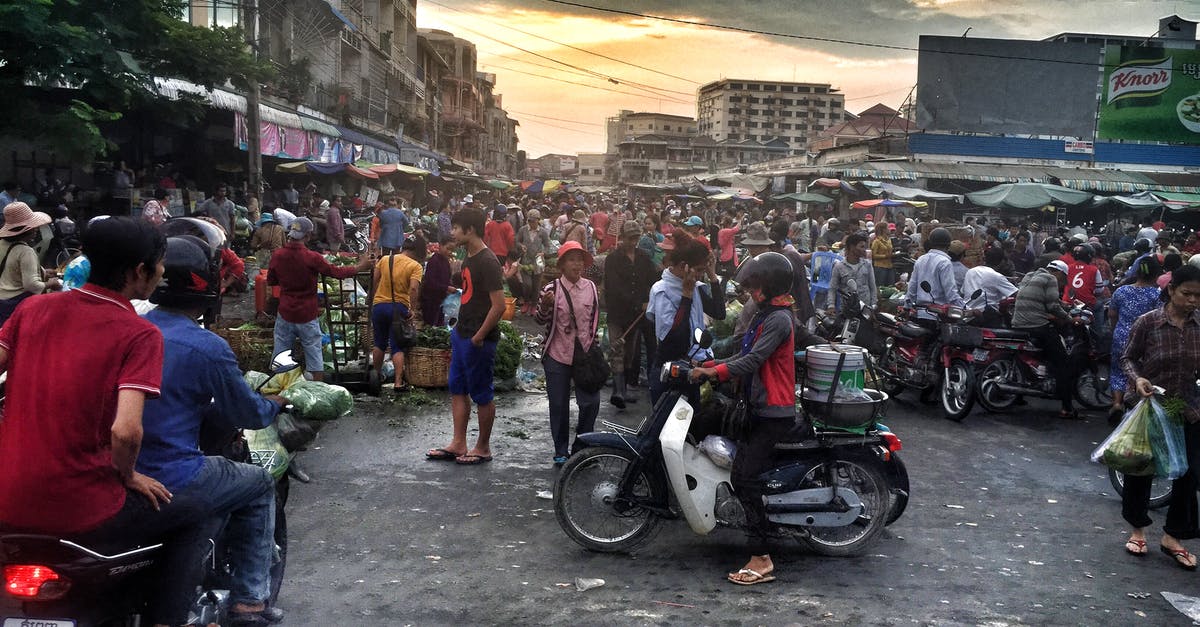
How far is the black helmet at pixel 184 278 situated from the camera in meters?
3.09

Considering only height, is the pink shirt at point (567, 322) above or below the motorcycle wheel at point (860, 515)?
above

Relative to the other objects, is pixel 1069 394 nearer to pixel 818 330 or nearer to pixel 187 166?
pixel 818 330

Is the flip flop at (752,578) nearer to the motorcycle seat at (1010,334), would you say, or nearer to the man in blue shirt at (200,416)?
the man in blue shirt at (200,416)

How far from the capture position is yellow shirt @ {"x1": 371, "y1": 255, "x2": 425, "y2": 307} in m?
8.62

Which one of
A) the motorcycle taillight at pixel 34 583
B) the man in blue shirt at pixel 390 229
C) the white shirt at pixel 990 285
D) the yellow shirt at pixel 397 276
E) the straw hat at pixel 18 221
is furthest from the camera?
the man in blue shirt at pixel 390 229

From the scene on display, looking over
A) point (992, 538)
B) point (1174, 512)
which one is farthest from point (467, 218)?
point (1174, 512)

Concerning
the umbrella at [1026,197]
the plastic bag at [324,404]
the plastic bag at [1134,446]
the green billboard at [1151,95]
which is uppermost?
the green billboard at [1151,95]

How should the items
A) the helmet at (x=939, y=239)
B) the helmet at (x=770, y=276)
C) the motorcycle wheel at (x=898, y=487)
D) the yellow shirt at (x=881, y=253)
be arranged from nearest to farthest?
the helmet at (x=770, y=276) → the motorcycle wheel at (x=898, y=487) → the helmet at (x=939, y=239) → the yellow shirt at (x=881, y=253)

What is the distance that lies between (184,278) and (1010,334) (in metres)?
8.19

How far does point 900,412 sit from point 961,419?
63cm

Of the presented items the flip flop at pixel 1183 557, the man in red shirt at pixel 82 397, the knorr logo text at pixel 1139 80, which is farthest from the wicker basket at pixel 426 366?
the knorr logo text at pixel 1139 80

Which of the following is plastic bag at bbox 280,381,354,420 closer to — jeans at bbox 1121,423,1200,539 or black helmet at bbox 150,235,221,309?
black helmet at bbox 150,235,221,309

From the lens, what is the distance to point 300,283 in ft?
25.5

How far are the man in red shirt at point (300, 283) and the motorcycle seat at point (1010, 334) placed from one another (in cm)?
609
